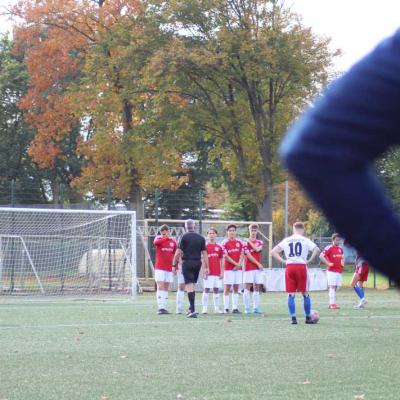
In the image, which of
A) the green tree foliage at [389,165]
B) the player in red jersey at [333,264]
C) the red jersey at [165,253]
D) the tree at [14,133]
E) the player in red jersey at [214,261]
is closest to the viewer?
the green tree foliage at [389,165]

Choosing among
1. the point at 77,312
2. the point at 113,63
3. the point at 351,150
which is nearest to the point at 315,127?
the point at 351,150

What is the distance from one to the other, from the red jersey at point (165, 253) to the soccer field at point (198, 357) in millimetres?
2637

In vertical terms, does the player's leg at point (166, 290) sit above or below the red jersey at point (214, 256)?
below

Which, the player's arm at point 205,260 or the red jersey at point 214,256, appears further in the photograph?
the red jersey at point 214,256

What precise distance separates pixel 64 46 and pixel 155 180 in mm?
7349

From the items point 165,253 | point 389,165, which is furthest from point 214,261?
point 389,165

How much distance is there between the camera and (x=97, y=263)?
30.4 meters

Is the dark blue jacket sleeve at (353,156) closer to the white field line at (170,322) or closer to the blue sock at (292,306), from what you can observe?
the white field line at (170,322)

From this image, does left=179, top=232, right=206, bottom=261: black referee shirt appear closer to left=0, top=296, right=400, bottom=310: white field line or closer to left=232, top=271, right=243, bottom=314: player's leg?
left=232, top=271, right=243, bottom=314: player's leg

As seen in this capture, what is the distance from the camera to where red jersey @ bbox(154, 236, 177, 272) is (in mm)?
21281

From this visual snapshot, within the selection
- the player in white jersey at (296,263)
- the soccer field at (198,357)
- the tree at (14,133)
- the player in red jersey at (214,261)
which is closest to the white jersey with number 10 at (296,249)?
the player in white jersey at (296,263)

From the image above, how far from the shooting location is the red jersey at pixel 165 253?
2128cm

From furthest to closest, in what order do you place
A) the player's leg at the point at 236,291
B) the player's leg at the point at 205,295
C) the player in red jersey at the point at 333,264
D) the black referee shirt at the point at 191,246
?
the player in red jersey at the point at 333,264 → the player's leg at the point at 236,291 → the player's leg at the point at 205,295 → the black referee shirt at the point at 191,246

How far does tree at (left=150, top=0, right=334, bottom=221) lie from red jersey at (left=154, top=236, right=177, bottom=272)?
1649cm
